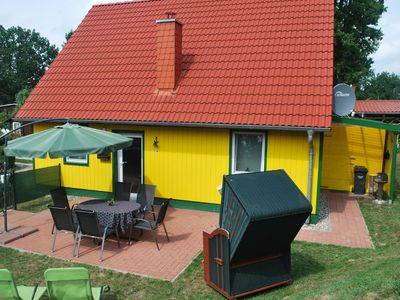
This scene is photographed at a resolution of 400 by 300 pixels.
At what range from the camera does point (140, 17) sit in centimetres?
1431

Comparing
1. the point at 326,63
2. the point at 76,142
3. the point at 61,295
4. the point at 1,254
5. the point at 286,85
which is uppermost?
the point at 326,63

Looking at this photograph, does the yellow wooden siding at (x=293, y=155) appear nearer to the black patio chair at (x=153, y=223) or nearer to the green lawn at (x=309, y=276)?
the green lawn at (x=309, y=276)

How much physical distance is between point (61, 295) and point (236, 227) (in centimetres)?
258

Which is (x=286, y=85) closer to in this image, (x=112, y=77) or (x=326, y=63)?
→ (x=326, y=63)

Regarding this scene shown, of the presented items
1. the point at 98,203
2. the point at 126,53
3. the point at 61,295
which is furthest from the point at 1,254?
the point at 126,53

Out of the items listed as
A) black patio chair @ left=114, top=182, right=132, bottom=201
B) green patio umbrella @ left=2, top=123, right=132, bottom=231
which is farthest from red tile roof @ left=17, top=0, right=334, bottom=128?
green patio umbrella @ left=2, top=123, right=132, bottom=231

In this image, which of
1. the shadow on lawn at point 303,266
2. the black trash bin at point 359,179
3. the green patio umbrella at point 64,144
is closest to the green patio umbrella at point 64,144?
the green patio umbrella at point 64,144

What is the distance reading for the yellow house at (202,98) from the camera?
32.4ft

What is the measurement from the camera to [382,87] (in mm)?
103375

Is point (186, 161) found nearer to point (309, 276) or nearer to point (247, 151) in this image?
point (247, 151)

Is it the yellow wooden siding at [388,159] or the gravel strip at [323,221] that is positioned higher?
the yellow wooden siding at [388,159]

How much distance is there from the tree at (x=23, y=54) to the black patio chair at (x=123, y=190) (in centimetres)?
6779

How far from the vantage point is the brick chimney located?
1135 centimetres

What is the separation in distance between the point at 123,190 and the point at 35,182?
3.41 metres
